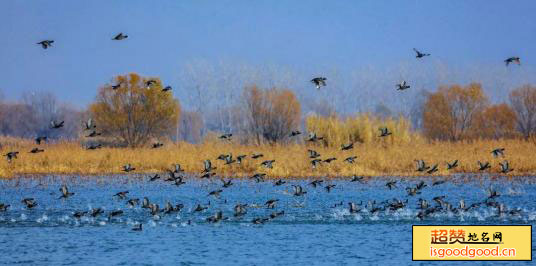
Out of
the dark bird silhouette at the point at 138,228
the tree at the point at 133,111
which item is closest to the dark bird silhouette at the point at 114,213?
the dark bird silhouette at the point at 138,228

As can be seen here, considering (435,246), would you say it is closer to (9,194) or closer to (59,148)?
(9,194)

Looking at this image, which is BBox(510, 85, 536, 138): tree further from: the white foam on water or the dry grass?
the white foam on water

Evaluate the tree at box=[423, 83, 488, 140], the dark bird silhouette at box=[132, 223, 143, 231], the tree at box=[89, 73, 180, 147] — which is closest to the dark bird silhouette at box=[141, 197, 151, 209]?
the dark bird silhouette at box=[132, 223, 143, 231]

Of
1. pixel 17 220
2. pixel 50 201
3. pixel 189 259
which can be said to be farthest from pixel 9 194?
pixel 189 259

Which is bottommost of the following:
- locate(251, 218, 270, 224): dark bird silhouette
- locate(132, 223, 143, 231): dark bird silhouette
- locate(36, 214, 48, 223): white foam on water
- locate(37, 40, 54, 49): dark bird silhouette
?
locate(132, 223, 143, 231): dark bird silhouette

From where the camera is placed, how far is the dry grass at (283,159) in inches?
1545

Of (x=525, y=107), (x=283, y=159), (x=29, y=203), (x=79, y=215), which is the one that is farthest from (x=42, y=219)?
(x=525, y=107)

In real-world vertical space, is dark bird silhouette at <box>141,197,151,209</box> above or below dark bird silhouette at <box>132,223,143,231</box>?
above

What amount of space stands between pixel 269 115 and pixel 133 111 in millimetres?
11766

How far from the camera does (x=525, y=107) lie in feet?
228

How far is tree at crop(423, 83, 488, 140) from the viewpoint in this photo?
216 feet

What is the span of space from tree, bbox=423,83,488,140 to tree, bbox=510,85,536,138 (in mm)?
2938

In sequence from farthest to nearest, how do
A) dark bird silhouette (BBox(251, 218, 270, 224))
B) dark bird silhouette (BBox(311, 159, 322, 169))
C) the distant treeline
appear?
the distant treeline
dark bird silhouette (BBox(311, 159, 322, 169))
dark bird silhouette (BBox(251, 218, 270, 224))

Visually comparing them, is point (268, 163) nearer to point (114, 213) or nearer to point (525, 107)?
point (114, 213)
